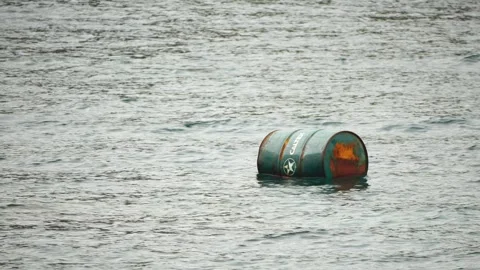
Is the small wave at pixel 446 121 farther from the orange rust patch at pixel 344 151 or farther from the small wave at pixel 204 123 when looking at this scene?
the orange rust patch at pixel 344 151

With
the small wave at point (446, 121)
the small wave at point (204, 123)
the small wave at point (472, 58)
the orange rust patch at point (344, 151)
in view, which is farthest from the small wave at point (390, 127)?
the small wave at point (472, 58)

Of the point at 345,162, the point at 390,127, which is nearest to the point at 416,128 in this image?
the point at 390,127

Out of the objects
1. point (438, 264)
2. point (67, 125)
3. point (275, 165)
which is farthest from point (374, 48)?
point (438, 264)

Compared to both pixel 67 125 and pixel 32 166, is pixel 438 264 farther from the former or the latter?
pixel 67 125

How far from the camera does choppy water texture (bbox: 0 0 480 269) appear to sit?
943cm

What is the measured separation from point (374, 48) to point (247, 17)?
4.05 meters

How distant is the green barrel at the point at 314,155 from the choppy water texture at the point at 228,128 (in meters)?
0.21

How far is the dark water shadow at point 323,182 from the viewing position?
11445 millimetres

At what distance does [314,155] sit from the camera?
11.7 meters

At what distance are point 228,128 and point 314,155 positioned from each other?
3.09 metres

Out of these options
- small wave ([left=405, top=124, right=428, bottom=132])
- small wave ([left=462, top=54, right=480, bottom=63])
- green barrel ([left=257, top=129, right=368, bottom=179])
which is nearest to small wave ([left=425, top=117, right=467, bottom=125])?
small wave ([left=405, top=124, right=428, bottom=132])

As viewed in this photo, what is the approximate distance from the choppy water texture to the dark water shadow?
0.06m

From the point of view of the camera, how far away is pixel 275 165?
1189 centimetres

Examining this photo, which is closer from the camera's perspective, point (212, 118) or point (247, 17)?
point (212, 118)
